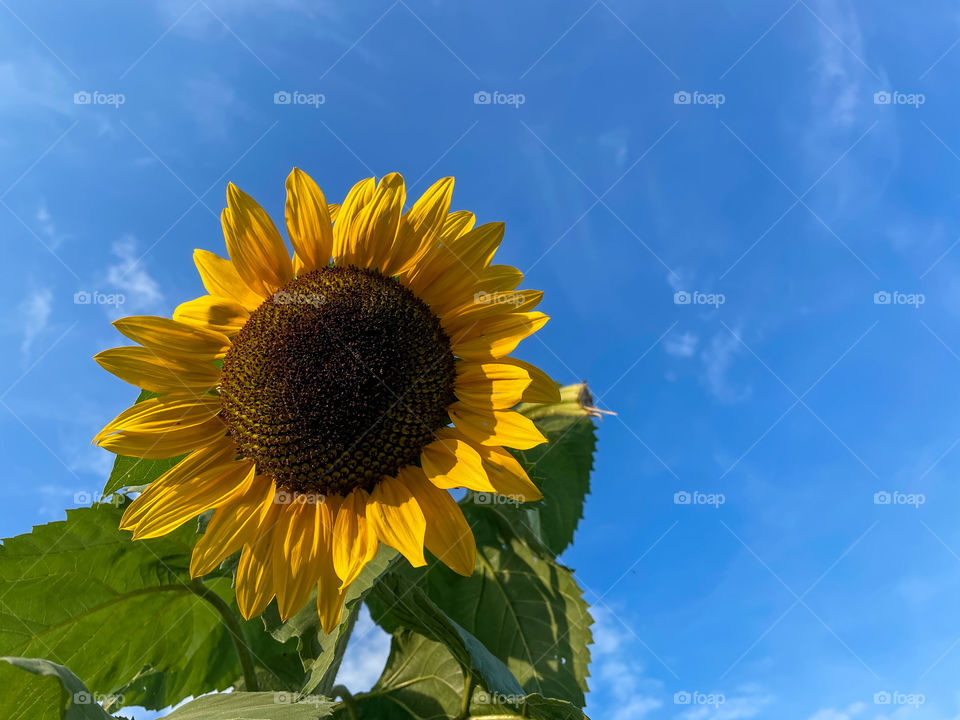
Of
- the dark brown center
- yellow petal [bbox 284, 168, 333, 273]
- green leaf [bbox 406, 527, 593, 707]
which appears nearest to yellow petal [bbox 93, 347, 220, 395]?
the dark brown center

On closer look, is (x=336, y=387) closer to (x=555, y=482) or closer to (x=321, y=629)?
(x=321, y=629)

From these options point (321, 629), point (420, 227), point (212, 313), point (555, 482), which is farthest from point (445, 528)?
point (555, 482)

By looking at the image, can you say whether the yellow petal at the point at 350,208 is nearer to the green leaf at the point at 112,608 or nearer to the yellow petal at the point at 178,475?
the yellow petal at the point at 178,475

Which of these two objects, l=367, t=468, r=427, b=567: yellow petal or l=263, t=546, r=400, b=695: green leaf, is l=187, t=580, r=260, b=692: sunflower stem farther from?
l=367, t=468, r=427, b=567: yellow petal

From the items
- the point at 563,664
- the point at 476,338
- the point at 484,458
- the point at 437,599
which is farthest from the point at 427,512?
the point at 563,664

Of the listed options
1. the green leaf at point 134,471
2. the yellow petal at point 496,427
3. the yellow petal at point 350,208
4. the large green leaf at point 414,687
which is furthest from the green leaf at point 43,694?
the yellow petal at point 350,208

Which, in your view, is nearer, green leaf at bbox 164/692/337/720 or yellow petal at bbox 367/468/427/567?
green leaf at bbox 164/692/337/720

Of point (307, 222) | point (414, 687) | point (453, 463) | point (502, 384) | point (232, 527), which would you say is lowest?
point (414, 687)
